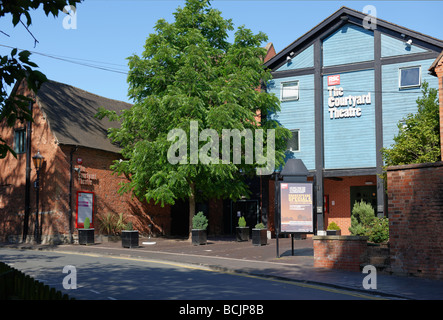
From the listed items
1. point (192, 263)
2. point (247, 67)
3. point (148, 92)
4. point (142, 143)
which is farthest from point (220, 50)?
point (192, 263)

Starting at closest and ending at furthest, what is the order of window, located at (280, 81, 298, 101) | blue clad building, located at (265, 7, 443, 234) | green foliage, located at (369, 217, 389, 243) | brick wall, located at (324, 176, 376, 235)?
green foliage, located at (369, 217, 389, 243), blue clad building, located at (265, 7, 443, 234), window, located at (280, 81, 298, 101), brick wall, located at (324, 176, 376, 235)

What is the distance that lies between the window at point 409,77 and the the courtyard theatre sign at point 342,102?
1.91 metres

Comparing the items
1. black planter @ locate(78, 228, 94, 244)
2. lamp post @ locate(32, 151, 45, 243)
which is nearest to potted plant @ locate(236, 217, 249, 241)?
black planter @ locate(78, 228, 94, 244)

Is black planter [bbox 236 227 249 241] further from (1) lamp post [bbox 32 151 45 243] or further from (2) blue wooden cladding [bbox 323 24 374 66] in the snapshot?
(2) blue wooden cladding [bbox 323 24 374 66]

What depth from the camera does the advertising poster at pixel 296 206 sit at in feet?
60.2

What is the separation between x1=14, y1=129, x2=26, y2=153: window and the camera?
2892 cm

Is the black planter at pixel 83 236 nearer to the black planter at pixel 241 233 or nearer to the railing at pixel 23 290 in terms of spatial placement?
the black planter at pixel 241 233

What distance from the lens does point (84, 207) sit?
90.3 feet

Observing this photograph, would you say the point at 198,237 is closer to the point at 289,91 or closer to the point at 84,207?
the point at 84,207

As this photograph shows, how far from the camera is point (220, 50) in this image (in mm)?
28203

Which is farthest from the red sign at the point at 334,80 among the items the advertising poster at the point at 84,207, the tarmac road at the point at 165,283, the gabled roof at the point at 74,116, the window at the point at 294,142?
the tarmac road at the point at 165,283

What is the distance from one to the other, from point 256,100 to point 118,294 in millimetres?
18628

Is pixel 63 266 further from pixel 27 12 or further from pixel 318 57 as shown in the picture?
pixel 318 57

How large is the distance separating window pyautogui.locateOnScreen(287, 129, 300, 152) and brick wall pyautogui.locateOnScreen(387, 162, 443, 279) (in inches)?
621
